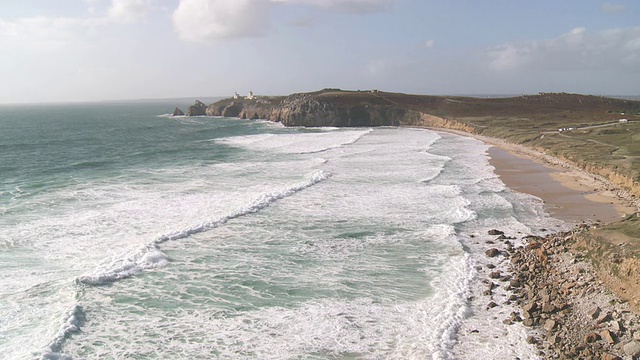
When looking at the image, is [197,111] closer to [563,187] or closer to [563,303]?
[563,187]

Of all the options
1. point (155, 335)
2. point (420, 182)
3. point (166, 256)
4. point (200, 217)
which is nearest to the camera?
point (155, 335)

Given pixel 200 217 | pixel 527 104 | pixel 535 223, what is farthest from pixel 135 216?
pixel 527 104

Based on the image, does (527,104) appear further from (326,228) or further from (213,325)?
(213,325)

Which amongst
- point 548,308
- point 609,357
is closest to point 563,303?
point 548,308

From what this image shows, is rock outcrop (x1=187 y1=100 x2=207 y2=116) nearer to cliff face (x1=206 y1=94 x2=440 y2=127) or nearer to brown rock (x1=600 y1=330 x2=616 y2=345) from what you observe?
cliff face (x1=206 y1=94 x2=440 y2=127)

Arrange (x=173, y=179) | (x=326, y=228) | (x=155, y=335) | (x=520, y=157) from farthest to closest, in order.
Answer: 1. (x=520, y=157)
2. (x=173, y=179)
3. (x=326, y=228)
4. (x=155, y=335)

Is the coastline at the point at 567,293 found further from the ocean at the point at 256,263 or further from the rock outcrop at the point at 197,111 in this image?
the rock outcrop at the point at 197,111
